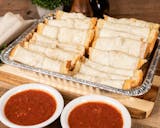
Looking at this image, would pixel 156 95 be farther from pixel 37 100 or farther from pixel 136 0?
pixel 136 0

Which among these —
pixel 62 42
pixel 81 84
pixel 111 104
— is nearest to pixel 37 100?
pixel 81 84

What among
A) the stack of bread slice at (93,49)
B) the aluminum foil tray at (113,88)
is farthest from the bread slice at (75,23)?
the aluminum foil tray at (113,88)

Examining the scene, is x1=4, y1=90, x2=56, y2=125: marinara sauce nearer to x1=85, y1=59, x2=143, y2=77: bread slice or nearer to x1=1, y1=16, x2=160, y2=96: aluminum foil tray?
x1=1, y1=16, x2=160, y2=96: aluminum foil tray

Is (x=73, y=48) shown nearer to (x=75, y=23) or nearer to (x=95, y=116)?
(x=75, y=23)

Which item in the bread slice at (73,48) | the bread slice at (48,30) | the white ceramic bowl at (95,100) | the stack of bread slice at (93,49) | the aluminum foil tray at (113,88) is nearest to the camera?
the white ceramic bowl at (95,100)

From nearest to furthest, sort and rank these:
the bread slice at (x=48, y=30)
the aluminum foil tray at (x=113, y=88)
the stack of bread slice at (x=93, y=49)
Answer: the aluminum foil tray at (x=113, y=88) < the stack of bread slice at (x=93, y=49) < the bread slice at (x=48, y=30)

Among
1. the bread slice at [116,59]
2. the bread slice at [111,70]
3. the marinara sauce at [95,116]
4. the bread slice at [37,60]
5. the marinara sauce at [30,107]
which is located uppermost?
the bread slice at [116,59]

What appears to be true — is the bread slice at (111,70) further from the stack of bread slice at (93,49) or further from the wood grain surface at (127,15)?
the wood grain surface at (127,15)
